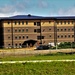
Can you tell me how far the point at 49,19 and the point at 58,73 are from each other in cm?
7137

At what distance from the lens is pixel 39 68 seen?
80.5ft

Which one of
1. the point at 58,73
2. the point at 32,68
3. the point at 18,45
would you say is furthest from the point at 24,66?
the point at 18,45

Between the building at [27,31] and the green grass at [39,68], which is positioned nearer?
the green grass at [39,68]

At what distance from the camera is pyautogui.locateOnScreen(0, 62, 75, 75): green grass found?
76.3ft

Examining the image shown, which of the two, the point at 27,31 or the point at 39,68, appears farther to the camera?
the point at 27,31

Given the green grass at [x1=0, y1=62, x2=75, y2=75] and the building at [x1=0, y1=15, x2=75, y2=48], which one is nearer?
the green grass at [x1=0, y1=62, x2=75, y2=75]

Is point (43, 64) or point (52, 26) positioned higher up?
point (52, 26)

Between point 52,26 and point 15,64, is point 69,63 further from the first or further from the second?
point 52,26

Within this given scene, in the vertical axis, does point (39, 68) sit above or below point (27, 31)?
below

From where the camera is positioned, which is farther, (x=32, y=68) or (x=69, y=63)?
(x=69, y=63)

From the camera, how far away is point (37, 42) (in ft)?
304

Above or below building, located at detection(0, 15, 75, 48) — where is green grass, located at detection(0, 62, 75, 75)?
below

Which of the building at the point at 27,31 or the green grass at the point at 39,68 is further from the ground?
the building at the point at 27,31

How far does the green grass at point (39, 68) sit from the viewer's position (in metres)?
23.2
